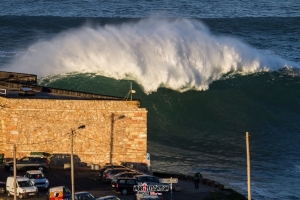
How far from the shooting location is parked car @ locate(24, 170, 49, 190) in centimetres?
4498

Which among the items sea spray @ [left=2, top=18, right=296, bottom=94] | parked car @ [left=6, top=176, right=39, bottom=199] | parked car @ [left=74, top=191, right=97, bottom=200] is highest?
sea spray @ [left=2, top=18, right=296, bottom=94]

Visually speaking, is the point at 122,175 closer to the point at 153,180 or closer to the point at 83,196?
the point at 153,180

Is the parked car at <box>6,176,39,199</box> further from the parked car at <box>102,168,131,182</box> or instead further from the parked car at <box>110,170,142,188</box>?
the parked car at <box>102,168,131,182</box>

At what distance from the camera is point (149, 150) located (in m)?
57.4

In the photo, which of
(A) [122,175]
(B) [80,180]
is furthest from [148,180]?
(B) [80,180]

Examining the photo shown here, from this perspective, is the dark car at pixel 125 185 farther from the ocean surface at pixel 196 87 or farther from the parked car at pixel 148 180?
the ocean surface at pixel 196 87

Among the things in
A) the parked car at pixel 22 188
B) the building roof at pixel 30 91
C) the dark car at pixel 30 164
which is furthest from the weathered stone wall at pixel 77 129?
the parked car at pixel 22 188

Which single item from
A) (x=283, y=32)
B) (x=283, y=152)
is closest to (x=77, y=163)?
(x=283, y=152)

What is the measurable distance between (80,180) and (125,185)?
10.2 feet

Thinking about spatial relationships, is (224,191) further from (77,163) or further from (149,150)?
(149,150)

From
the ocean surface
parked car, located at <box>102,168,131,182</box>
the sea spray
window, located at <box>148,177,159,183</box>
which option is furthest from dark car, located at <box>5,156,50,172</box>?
the sea spray

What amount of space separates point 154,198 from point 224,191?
541cm

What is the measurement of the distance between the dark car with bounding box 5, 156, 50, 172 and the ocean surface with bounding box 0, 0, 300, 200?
7380 mm

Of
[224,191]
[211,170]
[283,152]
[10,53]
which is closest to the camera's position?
[224,191]
